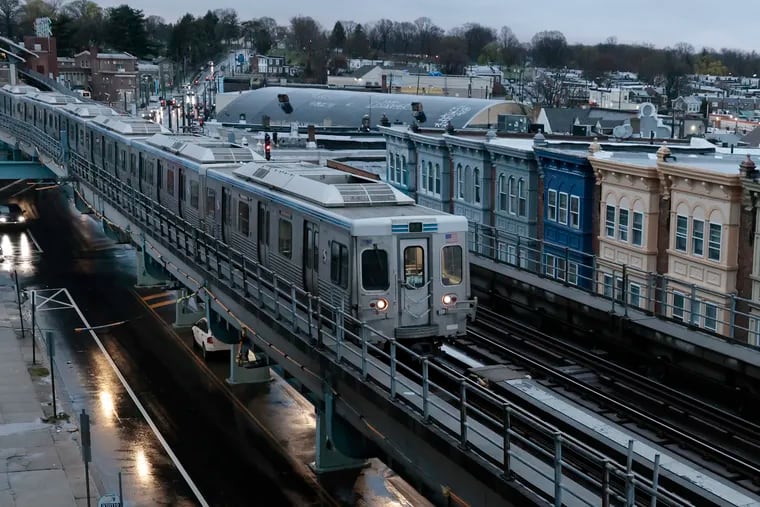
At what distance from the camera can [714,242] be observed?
31.4 meters

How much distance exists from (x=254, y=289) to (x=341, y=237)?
427 cm

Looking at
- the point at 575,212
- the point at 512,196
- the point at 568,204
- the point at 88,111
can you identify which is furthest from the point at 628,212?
the point at 88,111

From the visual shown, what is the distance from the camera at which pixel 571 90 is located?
565 ft

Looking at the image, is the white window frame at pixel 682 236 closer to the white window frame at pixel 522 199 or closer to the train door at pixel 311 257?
the white window frame at pixel 522 199

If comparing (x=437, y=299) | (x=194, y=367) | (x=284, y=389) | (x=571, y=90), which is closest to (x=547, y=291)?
(x=437, y=299)

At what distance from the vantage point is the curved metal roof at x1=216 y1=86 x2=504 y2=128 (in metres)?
77.4

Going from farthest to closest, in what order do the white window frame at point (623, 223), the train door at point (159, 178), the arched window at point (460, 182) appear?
the arched window at point (460, 182) < the white window frame at point (623, 223) < the train door at point (159, 178)

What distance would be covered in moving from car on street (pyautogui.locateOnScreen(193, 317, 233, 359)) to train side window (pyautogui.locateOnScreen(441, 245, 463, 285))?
1323cm

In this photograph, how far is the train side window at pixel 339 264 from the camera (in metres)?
18.9

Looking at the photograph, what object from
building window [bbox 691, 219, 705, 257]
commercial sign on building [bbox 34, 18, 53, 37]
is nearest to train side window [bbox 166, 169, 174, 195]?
building window [bbox 691, 219, 705, 257]

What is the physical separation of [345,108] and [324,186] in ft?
209

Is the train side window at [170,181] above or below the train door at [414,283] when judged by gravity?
above

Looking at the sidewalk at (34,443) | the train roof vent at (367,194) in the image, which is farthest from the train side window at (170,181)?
the train roof vent at (367,194)

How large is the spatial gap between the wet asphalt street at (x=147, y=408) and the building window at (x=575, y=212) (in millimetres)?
14004
